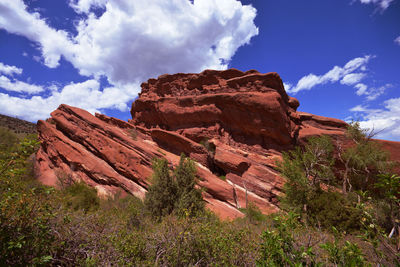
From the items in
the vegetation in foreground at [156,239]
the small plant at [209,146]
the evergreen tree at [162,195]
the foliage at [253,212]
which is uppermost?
the small plant at [209,146]

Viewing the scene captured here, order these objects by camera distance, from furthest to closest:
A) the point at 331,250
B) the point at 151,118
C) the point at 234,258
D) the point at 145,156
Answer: the point at 151,118 < the point at 145,156 < the point at 234,258 < the point at 331,250

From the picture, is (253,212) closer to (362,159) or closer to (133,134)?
(362,159)

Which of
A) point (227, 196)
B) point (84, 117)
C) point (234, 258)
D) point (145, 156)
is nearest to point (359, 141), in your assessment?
point (227, 196)

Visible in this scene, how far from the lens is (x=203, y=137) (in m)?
22.5

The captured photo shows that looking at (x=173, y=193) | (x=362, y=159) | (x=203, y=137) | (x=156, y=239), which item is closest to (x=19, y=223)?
(x=156, y=239)

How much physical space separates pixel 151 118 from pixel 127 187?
13313mm

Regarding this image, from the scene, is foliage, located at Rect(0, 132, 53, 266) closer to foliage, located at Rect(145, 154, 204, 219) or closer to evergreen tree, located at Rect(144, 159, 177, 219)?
foliage, located at Rect(145, 154, 204, 219)

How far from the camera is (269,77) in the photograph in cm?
2234

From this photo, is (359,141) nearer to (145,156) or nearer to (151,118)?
(145,156)

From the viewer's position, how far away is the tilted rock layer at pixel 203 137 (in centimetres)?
1661

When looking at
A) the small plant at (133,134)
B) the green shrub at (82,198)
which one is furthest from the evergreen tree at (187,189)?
the small plant at (133,134)

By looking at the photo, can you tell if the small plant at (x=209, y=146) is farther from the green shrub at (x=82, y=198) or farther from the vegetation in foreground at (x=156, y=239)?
the vegetation in foreground at (x=156, y=239)

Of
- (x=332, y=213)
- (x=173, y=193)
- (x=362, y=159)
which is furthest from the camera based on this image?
(x=362, y=159)

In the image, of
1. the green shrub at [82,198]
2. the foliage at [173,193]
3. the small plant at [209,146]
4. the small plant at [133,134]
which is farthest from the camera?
the small plant at [209,146]
